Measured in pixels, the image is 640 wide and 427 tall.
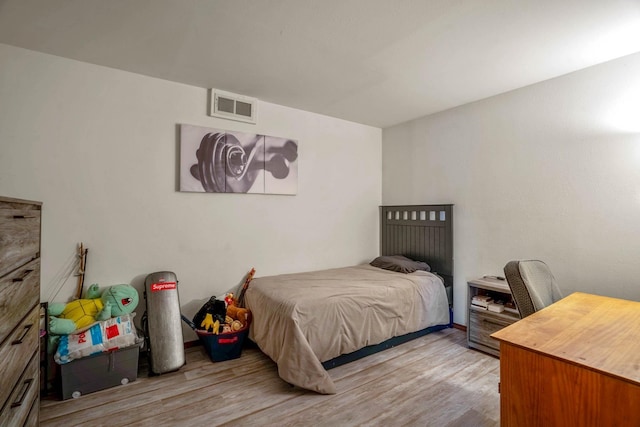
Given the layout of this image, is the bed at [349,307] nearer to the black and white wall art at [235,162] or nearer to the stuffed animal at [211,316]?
the stuffed animal at [211,316]

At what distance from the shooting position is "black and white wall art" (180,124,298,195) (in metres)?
2.74

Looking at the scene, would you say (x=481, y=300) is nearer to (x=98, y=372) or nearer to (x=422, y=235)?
(x=422, y=235)

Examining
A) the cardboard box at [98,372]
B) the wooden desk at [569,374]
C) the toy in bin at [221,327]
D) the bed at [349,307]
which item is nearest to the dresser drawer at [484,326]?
the bed at [349,307]

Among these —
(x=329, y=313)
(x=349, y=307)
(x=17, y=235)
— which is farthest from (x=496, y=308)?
(x=17, y=235)

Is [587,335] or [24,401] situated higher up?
[587,335]

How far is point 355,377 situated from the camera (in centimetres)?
226

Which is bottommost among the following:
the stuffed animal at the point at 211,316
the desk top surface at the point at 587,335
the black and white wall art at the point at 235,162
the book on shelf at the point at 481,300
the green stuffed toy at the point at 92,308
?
the stuffed animal at the point at 211,316

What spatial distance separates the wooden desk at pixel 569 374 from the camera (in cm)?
97

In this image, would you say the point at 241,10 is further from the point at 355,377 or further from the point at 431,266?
the point at 431,266

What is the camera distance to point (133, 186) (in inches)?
99.6

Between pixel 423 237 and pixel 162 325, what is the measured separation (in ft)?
9.23

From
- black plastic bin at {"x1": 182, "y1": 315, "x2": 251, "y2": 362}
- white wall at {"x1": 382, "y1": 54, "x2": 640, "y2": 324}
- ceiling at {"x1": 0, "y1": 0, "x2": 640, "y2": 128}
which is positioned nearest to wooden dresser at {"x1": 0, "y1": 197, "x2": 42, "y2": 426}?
black plastic bin at {"x1": 182, "y1": 315, "x2": 251, "y2": 362}

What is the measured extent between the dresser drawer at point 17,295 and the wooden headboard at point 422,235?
3.36 meters

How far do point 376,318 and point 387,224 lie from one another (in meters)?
1.71
